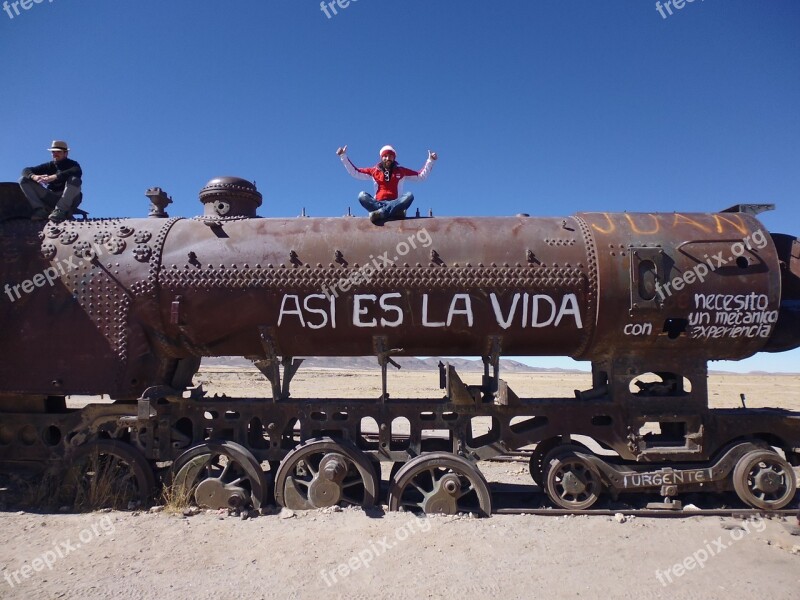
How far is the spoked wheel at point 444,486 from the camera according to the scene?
589cm

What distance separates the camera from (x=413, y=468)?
5.99 meters

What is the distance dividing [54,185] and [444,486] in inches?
280

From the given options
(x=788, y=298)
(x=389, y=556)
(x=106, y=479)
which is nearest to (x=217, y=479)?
(x=106, y=479)

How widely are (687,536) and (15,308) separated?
890 cm

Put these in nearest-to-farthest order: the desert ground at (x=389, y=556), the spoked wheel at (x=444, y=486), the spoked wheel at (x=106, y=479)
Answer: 1. the desert ground at (x=389, y=556)
2. the spoked wheel at (x=444, y=486)
3. the spoked wheel at (x=106, y=479)

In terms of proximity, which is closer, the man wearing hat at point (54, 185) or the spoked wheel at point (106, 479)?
the spoked wheel at point (106, 479)

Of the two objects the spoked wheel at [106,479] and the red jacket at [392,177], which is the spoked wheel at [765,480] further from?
the spoked wheel at [106,479]

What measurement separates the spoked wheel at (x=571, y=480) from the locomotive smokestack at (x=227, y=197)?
559cm

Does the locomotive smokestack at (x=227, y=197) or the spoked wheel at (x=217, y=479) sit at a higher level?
the locomotive smokestack at (x=227, y=197)

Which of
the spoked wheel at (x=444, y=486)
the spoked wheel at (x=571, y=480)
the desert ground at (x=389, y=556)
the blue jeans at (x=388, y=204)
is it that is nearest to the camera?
the desert ground at (x=389, y=556)

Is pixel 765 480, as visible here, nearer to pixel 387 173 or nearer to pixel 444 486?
pixel 444 486

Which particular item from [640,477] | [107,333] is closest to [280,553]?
[107,333]

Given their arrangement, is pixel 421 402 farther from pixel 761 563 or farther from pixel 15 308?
pixel 15 308

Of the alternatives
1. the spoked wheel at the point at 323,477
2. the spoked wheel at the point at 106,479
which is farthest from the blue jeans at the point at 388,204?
the spoked wheel at the point at 106,479
